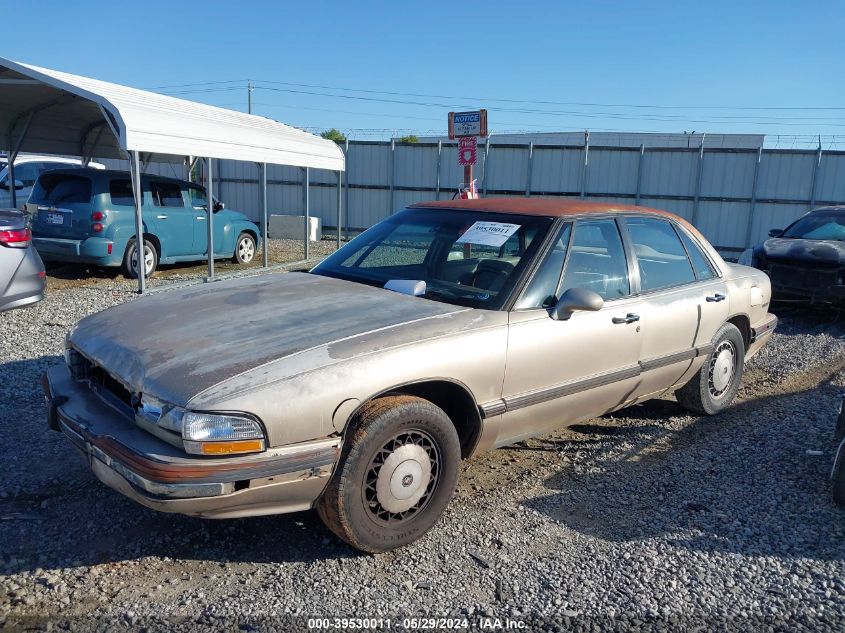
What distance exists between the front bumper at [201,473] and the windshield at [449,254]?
1.37m

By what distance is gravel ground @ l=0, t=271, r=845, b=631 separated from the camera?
112 inches

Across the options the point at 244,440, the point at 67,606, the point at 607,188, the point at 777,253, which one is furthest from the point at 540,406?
the point at 607,188

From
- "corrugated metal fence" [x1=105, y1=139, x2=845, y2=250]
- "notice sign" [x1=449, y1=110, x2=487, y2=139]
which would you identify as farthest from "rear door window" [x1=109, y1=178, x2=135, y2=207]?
"corrugated metal fence" [x1=105, y1=139, x2=845, y2=250]

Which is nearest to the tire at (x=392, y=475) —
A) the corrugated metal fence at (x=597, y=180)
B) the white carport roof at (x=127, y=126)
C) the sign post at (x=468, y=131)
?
the white carport roof at (x=127, y=126)

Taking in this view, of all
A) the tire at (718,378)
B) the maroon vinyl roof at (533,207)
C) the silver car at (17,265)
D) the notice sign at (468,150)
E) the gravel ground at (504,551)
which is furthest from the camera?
the notice sign at (468,150)

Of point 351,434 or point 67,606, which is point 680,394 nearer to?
point 351,434

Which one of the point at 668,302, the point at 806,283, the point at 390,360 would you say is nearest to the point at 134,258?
the point at 668,302

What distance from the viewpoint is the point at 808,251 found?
8664 mm

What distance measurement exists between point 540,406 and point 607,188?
47.6 ft

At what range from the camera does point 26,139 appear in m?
12.7

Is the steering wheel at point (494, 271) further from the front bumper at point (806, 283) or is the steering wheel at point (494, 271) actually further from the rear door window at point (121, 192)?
the rear door window at point (121, 192)

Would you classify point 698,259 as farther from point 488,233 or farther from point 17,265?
point 17,265

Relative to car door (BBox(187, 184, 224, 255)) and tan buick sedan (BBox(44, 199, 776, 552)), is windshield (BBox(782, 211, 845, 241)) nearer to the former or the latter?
tan buick sedan (BBox(44, 199, 776, 552))

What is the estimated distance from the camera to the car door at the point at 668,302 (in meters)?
4.50
